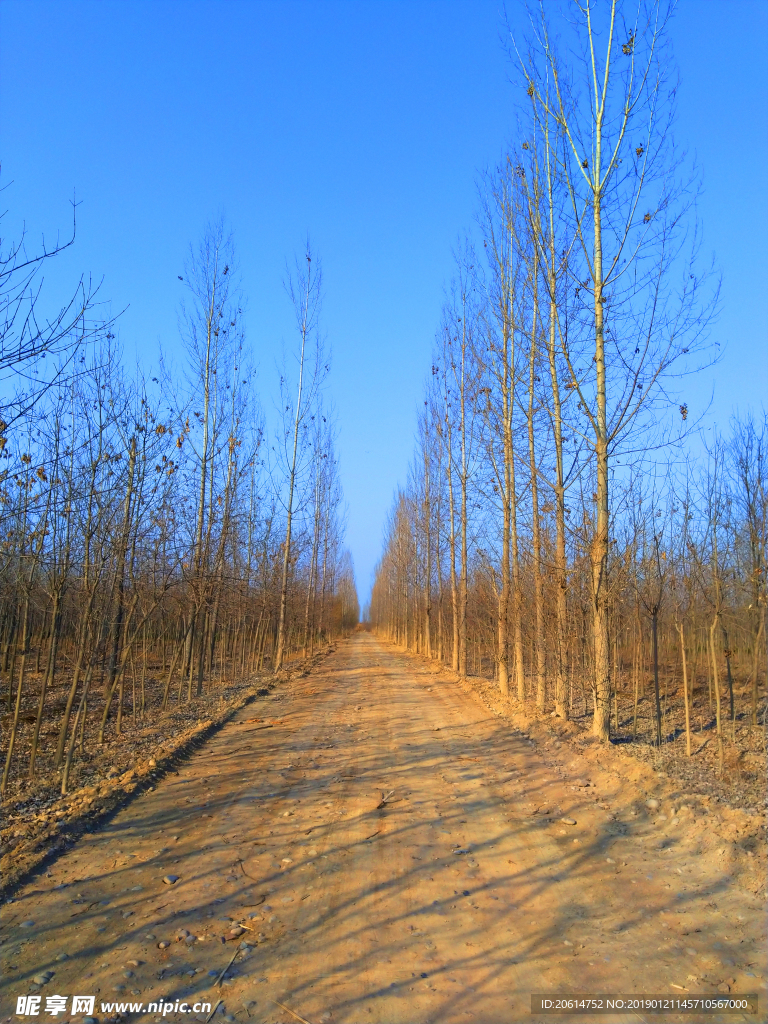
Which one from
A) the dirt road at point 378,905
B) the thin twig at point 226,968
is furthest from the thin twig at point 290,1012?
the thin twig at point 226,968

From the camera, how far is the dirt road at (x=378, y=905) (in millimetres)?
3334

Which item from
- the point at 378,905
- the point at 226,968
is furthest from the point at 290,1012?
the point at 378,905

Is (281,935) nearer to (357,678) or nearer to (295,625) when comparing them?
(357,678)

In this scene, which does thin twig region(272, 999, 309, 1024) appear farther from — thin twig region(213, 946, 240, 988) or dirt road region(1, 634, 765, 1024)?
thin twig region(213, 946, 240, 988)

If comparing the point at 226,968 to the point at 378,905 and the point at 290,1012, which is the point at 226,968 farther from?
the point at 378,905

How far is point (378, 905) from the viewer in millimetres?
4215

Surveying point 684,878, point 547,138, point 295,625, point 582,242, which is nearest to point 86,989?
point 684,878

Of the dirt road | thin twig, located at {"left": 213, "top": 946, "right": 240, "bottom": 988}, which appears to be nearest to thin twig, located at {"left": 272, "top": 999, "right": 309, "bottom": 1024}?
the dirt road

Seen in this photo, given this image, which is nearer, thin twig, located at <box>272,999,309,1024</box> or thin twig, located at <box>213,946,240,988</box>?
thin twig, located at <box>272,999,309,1024</box>

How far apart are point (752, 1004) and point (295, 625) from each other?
30.6 metres

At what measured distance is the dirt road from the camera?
3.33 metres

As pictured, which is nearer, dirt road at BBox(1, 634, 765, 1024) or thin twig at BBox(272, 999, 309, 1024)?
thin twig at BBox(272, 999, 309, 1024)

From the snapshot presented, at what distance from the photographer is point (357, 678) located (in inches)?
771

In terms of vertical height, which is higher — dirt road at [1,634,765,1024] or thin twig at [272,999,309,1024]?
dirt road at [1,634,765,1024]
